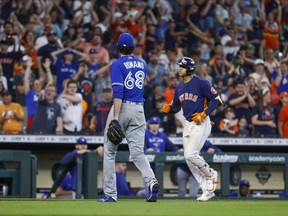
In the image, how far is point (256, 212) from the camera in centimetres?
963

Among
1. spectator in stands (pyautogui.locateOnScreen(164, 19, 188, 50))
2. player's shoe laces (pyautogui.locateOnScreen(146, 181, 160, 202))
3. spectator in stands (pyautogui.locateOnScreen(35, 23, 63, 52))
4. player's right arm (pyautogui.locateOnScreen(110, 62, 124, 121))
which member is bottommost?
player's shoe laces (pyautogui.locateOnScreen(146, 181, 160, 202))

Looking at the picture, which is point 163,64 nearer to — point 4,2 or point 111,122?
point 4,2

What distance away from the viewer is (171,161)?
15781 mm

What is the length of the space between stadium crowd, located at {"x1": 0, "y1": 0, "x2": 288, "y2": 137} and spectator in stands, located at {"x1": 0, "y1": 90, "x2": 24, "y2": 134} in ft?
0.06

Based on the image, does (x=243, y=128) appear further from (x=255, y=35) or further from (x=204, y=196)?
(x=204, y=196)

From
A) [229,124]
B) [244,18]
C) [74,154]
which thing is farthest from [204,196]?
[244,18]

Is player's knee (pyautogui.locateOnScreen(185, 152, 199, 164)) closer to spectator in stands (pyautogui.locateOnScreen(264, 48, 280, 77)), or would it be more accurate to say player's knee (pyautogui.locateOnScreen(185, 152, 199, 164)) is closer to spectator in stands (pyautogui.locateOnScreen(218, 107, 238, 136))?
spectator in stands (pyautogui.locateOnScreen(218, 107, 238, 136))

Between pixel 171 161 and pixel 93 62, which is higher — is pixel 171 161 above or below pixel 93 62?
below

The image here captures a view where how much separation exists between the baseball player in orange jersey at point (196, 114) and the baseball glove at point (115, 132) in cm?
174

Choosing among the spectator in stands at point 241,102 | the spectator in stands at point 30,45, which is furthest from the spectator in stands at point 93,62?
the spectator in stands at point 241,102

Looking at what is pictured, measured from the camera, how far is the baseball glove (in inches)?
431

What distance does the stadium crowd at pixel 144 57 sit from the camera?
17078mm

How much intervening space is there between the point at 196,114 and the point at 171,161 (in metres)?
3.40

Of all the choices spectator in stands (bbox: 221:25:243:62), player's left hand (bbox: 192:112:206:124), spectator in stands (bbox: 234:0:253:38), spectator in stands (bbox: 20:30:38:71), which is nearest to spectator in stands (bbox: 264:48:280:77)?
spectator in stands (bbox: 221:25:243:62)
